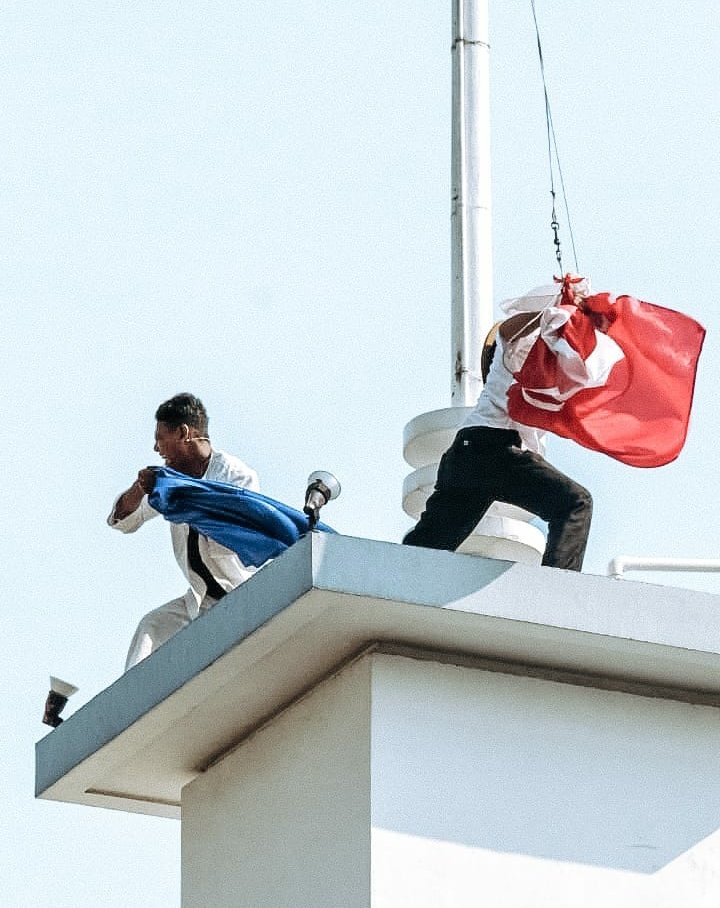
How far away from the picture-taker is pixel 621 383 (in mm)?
11930

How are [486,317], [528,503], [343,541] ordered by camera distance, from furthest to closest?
[486,317] → [528,503] → [343,541]

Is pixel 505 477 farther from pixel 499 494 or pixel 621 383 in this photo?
pixel 621 383

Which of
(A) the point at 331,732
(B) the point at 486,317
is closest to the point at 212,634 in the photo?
(A) the point at 331,732

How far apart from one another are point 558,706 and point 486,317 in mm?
3946

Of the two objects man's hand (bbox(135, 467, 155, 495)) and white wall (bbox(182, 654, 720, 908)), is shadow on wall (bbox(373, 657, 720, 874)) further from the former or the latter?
man's hand (bbox(135, 467, 155, 495))

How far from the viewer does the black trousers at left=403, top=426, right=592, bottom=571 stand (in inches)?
447

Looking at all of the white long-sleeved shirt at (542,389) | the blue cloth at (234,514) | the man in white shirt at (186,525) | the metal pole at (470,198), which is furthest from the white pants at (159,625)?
the metal pole at (470,198)

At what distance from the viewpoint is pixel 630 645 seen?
429 inches

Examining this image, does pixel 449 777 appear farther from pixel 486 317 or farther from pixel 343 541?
pixel 486 317

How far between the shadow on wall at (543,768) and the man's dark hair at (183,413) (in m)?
1.99

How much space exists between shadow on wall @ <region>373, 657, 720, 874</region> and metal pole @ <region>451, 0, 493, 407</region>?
3137mm

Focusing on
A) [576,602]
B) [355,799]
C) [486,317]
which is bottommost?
[355,799]

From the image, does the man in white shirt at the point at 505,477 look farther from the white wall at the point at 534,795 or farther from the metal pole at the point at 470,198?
the metal pole at the point at 470,198

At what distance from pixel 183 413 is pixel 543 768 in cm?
259
